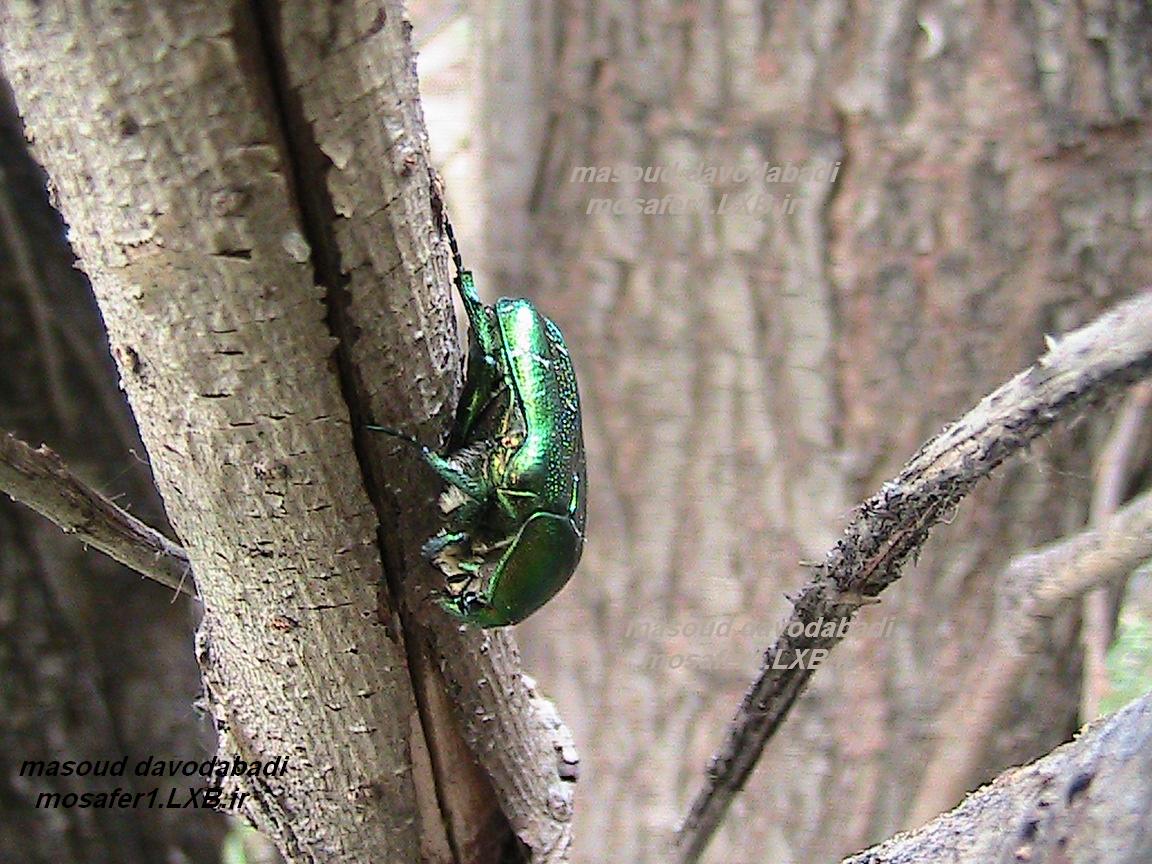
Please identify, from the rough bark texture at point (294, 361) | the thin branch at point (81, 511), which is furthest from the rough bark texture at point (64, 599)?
the rough bark texture at point (294, 361)

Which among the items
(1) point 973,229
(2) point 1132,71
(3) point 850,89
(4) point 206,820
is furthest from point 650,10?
(4) point 206,820

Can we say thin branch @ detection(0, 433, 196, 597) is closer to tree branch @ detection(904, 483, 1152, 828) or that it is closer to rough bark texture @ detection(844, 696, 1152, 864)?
rough bark texture @ detection(844, 696, 1152, 864)

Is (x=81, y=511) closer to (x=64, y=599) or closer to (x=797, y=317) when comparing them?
Answer: (x=64, y=599)

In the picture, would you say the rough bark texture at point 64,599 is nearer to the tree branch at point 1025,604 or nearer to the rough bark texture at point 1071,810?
the tree branch at point 1025,604

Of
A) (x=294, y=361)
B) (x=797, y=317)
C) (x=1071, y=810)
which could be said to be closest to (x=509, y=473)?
(x=294, y=361)

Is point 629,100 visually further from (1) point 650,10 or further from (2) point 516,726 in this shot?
(2) point 516,726
